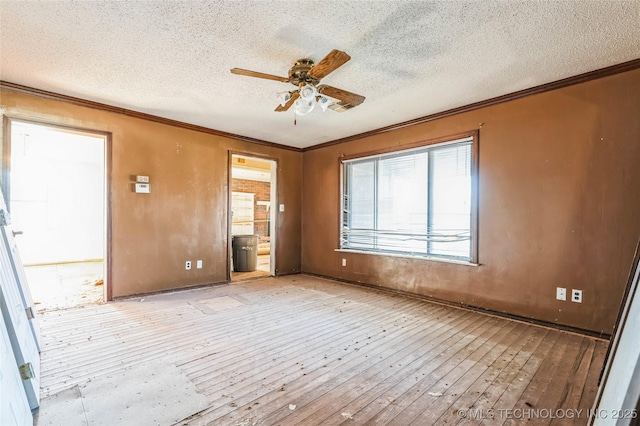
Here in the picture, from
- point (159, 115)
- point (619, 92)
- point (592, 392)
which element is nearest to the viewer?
point (592, 392)

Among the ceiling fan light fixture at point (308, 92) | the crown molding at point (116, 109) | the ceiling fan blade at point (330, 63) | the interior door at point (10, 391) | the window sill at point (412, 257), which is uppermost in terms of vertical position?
the crown molding at point (116, 109)

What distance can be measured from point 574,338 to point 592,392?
105 cm

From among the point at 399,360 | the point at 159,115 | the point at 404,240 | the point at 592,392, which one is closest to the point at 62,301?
the point at 159,115

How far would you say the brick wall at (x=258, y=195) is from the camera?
884cm

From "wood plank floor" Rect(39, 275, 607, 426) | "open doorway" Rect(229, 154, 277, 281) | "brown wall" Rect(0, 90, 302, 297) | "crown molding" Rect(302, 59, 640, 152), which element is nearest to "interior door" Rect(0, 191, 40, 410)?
"wood plank floor" Rect(39, 275, 607, 426)

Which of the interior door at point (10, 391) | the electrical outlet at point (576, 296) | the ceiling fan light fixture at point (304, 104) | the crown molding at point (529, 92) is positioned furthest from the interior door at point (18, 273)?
the electrical outlet at point (576, 296)

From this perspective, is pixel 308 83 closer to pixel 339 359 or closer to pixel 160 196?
pixel 339 359

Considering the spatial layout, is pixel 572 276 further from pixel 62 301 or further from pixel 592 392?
pixel 62 301

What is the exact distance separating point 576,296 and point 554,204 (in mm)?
928

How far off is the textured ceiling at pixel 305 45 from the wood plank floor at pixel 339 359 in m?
2.52

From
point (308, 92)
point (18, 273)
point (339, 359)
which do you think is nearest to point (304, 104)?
point (308, 92)

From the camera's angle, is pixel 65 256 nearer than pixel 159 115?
No

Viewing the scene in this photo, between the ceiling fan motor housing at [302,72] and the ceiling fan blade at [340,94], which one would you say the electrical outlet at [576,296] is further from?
the ceiling fan motor housing at [302,72]

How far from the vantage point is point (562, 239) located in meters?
2.92
